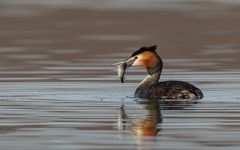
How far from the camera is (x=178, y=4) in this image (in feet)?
136

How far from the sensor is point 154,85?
62.0 ft

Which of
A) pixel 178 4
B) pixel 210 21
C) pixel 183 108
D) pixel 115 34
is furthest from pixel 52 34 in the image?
pixel 183 108

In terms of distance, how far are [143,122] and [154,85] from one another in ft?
10.5

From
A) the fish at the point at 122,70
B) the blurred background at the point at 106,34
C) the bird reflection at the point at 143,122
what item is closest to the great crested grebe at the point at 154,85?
the fish at the point at 122,70

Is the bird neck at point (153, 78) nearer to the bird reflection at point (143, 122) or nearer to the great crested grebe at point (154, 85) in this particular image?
the great crested grebe at point (154, 85)

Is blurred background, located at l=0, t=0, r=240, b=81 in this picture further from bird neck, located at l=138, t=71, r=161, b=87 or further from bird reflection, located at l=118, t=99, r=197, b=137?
bird reflection, located at l=118, t=99, r=197, b=137

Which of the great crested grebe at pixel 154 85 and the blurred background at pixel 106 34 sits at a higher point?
the blurred background at pixel 106 34

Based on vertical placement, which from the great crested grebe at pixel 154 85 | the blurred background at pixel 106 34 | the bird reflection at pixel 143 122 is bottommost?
the bird reflection at pixel 143 122

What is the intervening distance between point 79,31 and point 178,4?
30.1 feet

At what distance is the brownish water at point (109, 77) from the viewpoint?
1441 centimetres

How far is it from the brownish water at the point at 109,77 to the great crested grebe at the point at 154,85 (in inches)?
9.8

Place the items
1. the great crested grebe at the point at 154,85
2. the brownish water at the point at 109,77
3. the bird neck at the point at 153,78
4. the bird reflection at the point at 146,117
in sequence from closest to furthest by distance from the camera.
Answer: the brownish water at the point at 109,77 → the bird reflection at the point at 146,117 → the great crested grebe at the point at 154,85 → the bird neck at the point at 153,78

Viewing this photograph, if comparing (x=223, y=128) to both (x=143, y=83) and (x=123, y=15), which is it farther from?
(x=123, y=15)

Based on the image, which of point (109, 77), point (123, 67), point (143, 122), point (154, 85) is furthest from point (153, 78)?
point (143, 122)
